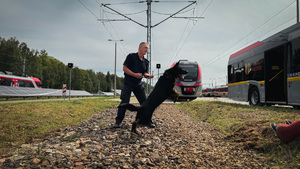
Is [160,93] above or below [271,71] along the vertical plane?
below

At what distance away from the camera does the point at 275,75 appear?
886 cm

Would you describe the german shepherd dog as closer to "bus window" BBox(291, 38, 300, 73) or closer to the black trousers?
the black trousers

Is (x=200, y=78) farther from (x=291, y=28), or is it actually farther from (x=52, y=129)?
(x=52, y=129)

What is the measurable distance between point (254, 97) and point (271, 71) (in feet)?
5.96

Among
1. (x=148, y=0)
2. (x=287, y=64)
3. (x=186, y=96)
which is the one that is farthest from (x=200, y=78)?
(x=148, y=0)

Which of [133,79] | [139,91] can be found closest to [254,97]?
[139,91]

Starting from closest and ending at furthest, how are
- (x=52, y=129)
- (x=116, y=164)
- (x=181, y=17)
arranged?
(x=116, y=164)
(x=52, y=129)
(x=181, y=17)

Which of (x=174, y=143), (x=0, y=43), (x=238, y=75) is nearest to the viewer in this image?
(x=174, y=143)

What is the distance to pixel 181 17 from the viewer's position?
44.4 ft

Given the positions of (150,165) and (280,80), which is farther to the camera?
(280,80)

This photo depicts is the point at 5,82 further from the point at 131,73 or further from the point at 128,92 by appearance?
the point at 131,73

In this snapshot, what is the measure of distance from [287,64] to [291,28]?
1703 mm

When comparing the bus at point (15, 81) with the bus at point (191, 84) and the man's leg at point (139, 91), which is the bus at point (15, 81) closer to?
the bus at point (191, 84)

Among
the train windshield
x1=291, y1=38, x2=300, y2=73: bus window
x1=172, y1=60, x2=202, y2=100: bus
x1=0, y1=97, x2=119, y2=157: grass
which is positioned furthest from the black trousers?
the train windshield
